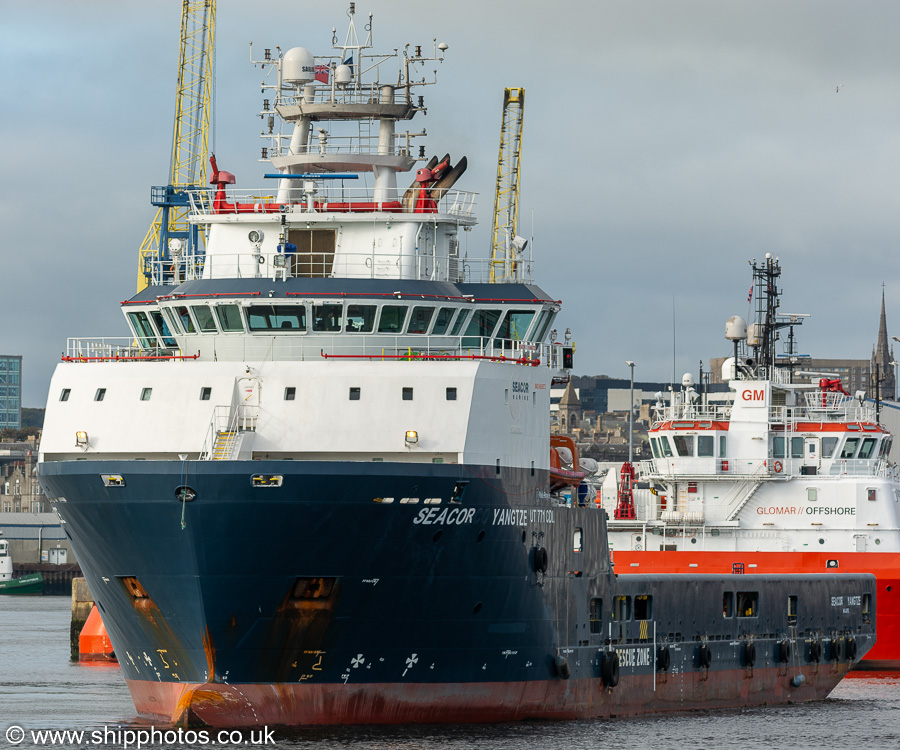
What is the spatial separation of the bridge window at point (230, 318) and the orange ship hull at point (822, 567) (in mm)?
25461

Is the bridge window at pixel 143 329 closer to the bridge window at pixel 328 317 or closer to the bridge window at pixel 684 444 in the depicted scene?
the bridge window at pixel 328 317

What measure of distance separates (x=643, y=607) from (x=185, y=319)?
12929 millimetres

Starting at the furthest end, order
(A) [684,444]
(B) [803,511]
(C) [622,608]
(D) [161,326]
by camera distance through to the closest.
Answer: (A) [684,444] < (B) [803,511] < (C) [622,608] < (D) [161,326]

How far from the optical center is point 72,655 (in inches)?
2405

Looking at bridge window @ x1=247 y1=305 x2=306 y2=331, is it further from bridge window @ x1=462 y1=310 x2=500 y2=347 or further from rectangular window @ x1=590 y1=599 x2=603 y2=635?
rectangular window @ x1=590 y1=599 x2=603 y2=635

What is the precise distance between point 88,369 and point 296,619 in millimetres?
7214

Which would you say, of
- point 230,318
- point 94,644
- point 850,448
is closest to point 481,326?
point 230,318

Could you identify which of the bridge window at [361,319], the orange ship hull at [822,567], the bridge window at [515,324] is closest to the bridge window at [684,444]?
the orange ship hull at [822,567]

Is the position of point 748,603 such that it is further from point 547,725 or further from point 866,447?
point 866,447

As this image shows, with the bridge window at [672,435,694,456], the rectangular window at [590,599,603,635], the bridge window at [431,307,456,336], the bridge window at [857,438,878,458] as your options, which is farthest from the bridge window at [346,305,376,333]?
the bridge window at [857,438,878,458]

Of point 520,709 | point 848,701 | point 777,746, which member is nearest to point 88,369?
point 520,709

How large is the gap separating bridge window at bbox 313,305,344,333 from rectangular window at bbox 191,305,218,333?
2328 mm

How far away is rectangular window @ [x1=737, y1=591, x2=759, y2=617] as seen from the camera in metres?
44.7

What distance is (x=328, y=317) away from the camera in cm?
3616
